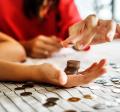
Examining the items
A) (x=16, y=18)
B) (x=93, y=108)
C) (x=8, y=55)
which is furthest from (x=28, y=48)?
(x=93, y=108)

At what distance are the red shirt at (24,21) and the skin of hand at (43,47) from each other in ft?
1.04

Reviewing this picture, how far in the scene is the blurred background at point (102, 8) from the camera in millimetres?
2545

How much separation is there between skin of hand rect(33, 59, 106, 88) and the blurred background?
169 cm

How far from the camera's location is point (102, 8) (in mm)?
2711

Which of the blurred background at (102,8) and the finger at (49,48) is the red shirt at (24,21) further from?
the blurred background at (102,8)

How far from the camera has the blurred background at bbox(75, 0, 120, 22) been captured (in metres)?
2.54

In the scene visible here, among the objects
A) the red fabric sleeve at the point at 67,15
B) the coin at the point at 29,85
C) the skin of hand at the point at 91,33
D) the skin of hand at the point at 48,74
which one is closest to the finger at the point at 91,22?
the skin of hand at the point at 91,33

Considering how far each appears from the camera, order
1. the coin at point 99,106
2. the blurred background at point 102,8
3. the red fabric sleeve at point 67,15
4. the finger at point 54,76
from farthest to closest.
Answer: the blurred background at point 102,8 → the red fabric sleeve at point 67,15 → the finger at point 54,76 → the coin at point 99,106

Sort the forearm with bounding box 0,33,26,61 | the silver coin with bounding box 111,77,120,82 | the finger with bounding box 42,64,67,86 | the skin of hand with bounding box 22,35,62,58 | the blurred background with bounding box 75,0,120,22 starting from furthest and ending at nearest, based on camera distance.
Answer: the blurred background with bounding box 75,0,120,22 → the skin of hand with bounding box 22,35,62,58 → the forearm with bounding box 0,33,26,61 → the silver coin with bounding box 111,77,120,82 → the finger with bounding box 42,64,67,86

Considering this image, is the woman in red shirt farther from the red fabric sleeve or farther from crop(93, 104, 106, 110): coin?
crop(93, 104, 106, 110): coin

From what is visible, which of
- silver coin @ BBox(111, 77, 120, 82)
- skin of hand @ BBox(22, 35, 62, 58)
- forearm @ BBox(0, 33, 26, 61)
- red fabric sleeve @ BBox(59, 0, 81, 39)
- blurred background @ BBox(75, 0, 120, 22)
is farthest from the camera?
blurred background @ BBox(75, 0, 120, 22)

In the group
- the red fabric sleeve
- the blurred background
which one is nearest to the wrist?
the red fabric sleeve

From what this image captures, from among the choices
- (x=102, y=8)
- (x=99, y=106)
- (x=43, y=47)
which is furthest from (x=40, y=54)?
(x=102, y=8)

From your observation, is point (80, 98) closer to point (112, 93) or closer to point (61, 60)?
point (112, 93)
